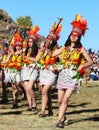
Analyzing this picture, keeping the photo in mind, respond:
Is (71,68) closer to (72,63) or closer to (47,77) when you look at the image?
(72,63)

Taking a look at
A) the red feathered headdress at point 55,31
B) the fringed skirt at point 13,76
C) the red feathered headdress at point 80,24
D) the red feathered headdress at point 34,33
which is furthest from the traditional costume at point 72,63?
the fringed skirt at point 13,76

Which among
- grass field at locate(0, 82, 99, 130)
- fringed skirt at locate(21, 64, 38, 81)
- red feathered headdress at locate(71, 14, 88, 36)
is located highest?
red feathered headdress at locate(71, 14, 88, 36)

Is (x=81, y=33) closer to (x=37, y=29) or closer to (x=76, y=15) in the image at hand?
(x=76, y=15)

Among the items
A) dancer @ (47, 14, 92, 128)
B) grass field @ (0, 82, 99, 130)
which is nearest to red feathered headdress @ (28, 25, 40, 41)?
grass field @ (0, 82, 99, 130)

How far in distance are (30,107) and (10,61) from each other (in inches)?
55.7

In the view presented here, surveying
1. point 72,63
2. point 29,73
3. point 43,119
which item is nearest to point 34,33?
point 29,73

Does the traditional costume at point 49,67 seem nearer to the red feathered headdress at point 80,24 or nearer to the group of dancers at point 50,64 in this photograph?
the group of dancers at point 50,64

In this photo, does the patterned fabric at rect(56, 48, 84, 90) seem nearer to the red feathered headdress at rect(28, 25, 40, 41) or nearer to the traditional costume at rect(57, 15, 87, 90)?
the traditional costume at rect(57, 15, 87, 90)

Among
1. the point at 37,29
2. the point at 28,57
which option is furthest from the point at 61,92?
the point at 37,29

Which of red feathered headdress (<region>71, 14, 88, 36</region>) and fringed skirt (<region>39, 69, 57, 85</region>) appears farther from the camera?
fringed skirt (<region>39, 69, 57, 85</region>)

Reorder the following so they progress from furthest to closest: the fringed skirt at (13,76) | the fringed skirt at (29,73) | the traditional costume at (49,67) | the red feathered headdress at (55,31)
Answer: the fringed skirt at (13,76)
the fringed skirt at (29,73)
the traditional costume at (49,67)
the red feathered headdress at (55,31)

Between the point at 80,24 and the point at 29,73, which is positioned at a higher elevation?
the point at 80,24

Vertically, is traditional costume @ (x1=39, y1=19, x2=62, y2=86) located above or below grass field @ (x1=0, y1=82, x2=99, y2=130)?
above

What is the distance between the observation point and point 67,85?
9930 millimetres
